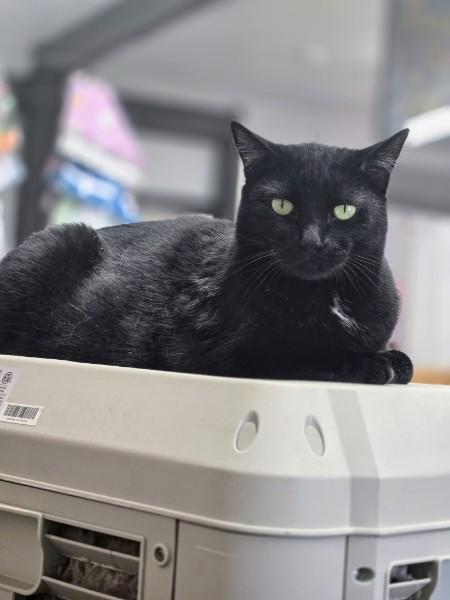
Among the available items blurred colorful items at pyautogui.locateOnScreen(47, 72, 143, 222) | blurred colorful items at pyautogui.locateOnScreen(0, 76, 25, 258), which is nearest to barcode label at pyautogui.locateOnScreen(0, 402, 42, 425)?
blurred colorful items at pyautogui.locateOnScreen(47, 72, 143, 222)

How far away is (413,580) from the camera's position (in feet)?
1.90

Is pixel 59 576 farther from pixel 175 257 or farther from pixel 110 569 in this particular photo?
pixel 175 257

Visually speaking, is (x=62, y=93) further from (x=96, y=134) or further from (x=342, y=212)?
(x=342, y=212)

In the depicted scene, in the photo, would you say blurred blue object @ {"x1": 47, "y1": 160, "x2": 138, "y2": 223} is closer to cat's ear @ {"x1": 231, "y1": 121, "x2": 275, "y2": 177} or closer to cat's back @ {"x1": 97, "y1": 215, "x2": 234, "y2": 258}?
cat's back @ {"x1": 97, "y1": 215, "x2": 234, "y2": 258}

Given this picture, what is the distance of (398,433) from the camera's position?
0.57m

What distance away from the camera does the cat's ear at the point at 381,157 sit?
69 cm

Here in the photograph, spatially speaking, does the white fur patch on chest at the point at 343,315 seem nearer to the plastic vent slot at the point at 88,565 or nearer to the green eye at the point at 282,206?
the green eye at the point at 282,206

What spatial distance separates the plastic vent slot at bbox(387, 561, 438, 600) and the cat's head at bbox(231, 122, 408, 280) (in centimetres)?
23

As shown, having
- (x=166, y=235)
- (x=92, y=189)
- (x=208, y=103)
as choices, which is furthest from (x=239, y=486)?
(x=208, y=103)

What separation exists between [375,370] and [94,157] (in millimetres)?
2214

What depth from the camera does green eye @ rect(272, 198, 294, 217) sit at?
27.2 inches

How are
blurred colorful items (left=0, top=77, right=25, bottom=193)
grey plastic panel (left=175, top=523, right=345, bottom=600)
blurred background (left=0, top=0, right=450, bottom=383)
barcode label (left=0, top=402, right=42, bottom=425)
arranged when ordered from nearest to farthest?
1. grey plastic panel (left=175, top=523, right=345, bottom=600)
2. barcode label (left=0, top=402, right=42, bottom=425)
3. blurred background (left=0, top=0, right=450, bottom=383)
4. blurred colorful items (left=0, top=77, right=25, bottom=193)

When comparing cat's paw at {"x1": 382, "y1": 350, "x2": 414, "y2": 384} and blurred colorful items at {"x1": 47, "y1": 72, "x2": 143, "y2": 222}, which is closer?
cat's paw at {"x1": 382, "y1": 350, "x2": 414, "y2": 384}

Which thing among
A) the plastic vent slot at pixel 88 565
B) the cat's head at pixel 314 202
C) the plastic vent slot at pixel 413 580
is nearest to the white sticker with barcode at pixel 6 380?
the plastic vent slot at pixel 88 565
